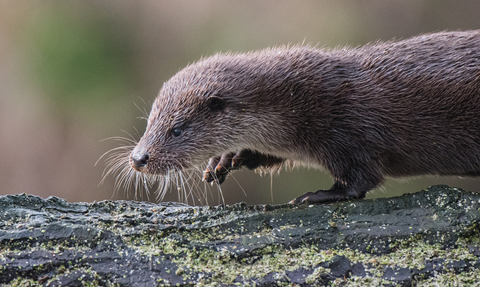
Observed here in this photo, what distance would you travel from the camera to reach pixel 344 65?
3.16 m

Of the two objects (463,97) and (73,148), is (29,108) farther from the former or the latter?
(463,97)

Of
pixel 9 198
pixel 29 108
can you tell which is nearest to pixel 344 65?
pixel 9 198

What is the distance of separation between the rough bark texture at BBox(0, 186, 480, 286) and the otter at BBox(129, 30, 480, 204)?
433mm

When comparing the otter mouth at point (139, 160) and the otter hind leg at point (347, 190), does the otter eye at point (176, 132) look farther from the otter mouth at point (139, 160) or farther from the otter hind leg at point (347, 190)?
the otter hind leg at point (347, 190)

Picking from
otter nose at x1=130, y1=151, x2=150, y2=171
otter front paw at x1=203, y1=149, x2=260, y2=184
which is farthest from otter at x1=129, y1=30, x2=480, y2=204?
otter front paw at x1=203, y1=149, x2=260, y2=184

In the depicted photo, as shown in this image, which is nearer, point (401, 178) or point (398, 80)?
point (398, 80)

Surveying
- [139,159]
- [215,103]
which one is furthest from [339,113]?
[139,159]

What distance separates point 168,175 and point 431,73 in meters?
1.77

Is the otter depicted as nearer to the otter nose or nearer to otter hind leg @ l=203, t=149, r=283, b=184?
the otter nose

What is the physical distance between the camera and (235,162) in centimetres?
342

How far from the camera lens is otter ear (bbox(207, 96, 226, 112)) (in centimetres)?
303

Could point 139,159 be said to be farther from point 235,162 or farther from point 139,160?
point 235,162

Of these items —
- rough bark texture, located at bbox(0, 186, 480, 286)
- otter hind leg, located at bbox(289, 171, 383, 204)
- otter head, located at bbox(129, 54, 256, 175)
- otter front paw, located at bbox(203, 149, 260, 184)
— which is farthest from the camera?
otter front paw, located at bbox(203, 149, 260, 184)

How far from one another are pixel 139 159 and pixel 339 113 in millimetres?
1267
